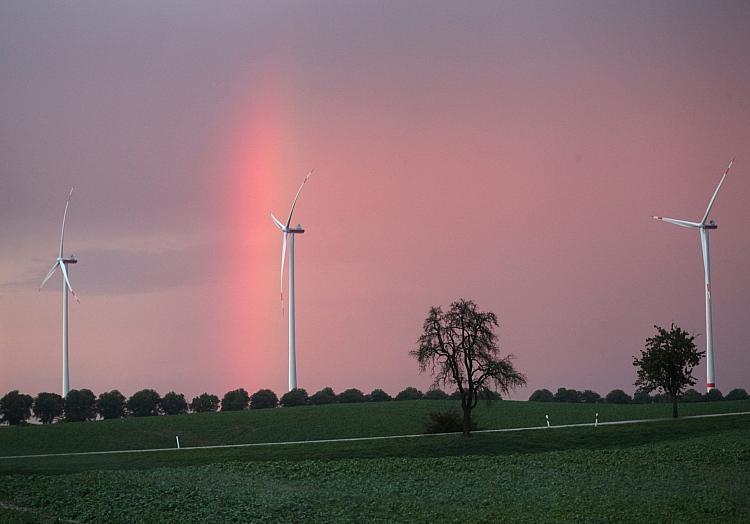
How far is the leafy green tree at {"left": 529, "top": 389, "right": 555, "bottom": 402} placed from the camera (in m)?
133

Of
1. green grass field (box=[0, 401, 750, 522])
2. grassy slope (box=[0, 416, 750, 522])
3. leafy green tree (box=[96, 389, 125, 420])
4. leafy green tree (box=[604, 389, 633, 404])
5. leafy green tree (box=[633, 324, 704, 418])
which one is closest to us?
grassy slope (box=[0, 416, 750, 522])

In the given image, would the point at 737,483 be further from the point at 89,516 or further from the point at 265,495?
the point at 89,516

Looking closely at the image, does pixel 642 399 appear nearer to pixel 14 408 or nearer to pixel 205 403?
pixel 205 403

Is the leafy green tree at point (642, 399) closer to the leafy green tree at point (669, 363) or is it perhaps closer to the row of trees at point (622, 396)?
the row of trees at point (622, 396)

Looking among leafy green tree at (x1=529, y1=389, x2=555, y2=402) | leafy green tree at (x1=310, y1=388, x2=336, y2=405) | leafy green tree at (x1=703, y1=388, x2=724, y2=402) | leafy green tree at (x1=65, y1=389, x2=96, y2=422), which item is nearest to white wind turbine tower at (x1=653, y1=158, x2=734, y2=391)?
leafy green tree at (x1=703, y1=388, x2=724, y2=402)

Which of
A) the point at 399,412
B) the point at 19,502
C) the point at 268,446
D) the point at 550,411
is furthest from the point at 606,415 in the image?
the point at 19,502

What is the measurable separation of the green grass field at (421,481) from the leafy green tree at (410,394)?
175ft

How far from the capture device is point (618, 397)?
12725 centimetres

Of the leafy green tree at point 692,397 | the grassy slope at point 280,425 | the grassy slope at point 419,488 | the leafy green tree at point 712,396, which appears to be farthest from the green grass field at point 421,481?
the leafy green tree at point 712,396

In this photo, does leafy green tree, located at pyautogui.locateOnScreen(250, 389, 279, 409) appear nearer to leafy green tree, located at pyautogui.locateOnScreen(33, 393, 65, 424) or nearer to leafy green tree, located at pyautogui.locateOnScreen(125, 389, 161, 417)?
leafy green tree, located at pyautogui.locateOnScreen(125, 389, 161, 417)

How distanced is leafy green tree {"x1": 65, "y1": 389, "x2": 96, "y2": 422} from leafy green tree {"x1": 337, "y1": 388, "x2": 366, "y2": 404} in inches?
1211

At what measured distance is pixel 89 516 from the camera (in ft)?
128

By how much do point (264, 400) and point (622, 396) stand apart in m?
45.2

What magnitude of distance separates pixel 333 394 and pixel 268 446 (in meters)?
54.2
